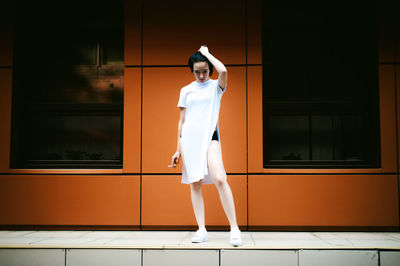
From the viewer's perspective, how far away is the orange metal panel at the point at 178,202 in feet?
11.2

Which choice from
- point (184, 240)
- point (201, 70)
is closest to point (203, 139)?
point (201, 70)

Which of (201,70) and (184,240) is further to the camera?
(184,240)

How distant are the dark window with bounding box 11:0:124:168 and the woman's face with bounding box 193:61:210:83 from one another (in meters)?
1.55

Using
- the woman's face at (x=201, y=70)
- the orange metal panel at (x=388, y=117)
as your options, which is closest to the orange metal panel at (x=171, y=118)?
the woman's face at (x=201, y=70)

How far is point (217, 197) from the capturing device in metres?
3.44

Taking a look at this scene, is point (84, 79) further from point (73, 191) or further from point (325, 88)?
point (325, 88)

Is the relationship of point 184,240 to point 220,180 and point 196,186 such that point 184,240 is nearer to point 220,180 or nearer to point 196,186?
point 196,186

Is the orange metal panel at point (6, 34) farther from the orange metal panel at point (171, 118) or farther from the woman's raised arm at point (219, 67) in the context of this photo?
the woman's raised arm at point (219, 67)

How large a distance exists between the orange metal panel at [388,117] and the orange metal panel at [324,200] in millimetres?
202

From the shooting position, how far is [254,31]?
3.57 metres

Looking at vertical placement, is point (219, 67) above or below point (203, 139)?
above

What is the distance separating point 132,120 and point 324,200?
2.67 metres

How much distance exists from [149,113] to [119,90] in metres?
0.63

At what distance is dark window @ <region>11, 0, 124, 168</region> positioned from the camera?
3748 mm
